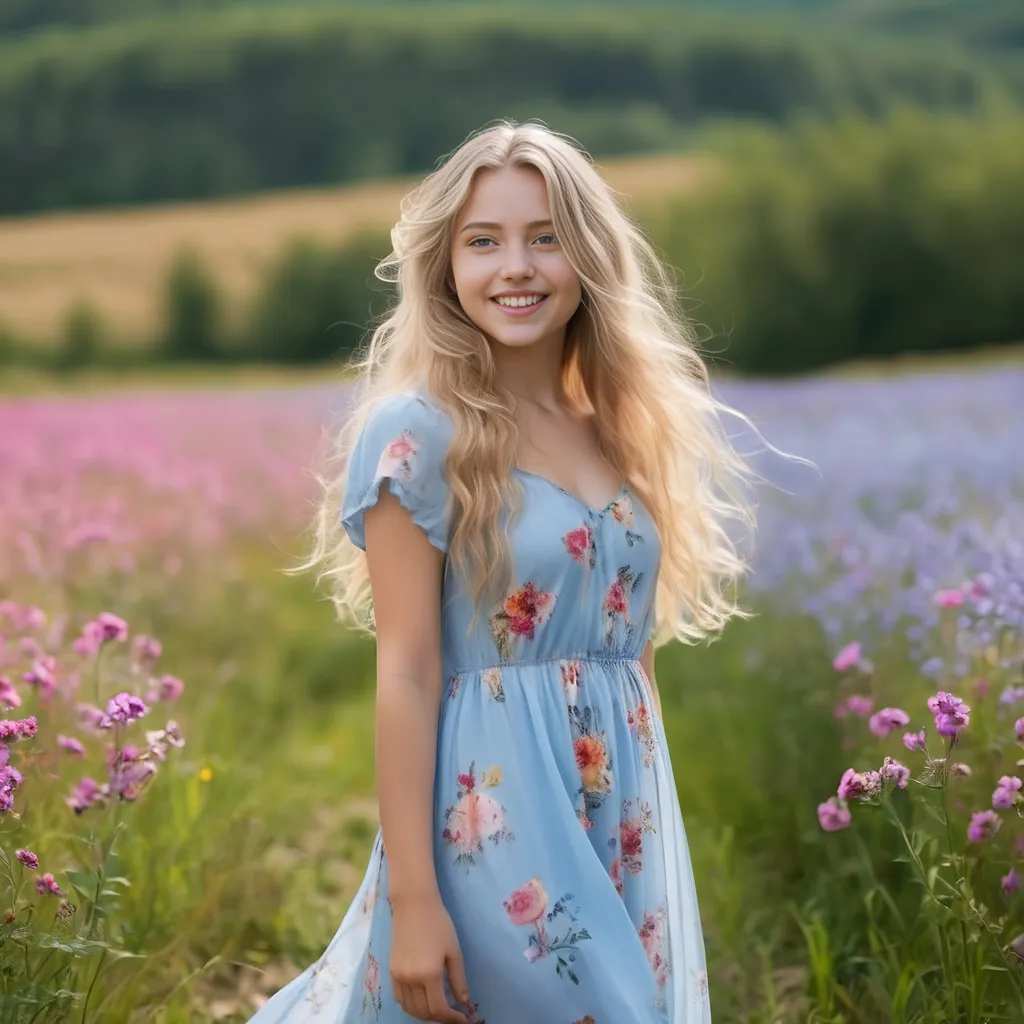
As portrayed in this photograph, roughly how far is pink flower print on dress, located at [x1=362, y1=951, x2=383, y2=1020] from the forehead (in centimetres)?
106

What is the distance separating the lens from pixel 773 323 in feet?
63.2

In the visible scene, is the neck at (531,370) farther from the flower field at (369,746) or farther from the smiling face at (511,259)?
the flower field at (369,746)

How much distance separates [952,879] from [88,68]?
10491mm

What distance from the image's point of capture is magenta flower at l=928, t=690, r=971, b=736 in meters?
2.07

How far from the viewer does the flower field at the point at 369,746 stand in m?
2.46

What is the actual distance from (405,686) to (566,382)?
68 centimetres

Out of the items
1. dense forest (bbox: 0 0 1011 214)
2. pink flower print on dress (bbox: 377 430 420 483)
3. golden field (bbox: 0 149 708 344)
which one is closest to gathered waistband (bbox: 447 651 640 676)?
pink flower print on dress (bbox: 377 430 420 483)

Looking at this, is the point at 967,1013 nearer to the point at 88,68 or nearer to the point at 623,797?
the point at 623,797

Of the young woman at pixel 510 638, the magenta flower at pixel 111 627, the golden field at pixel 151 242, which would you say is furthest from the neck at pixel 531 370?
the golden field at pixel 151 242

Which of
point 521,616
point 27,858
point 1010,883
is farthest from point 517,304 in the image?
point 1010,883

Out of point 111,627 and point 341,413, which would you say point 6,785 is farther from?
point 341,413

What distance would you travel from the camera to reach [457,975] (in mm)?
1800

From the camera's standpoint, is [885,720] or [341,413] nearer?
[885,720]

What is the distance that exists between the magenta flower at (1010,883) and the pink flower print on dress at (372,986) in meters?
1.15
